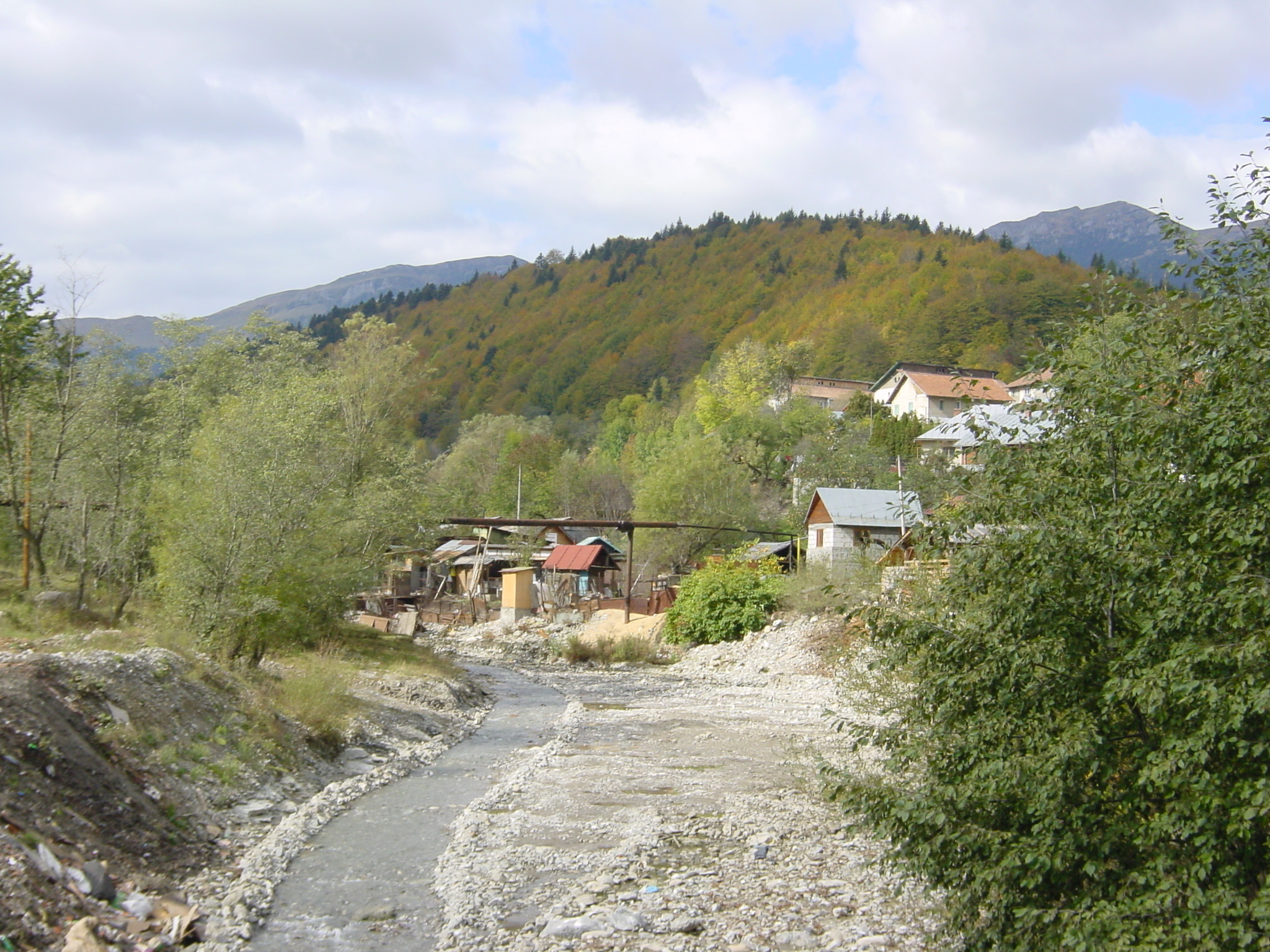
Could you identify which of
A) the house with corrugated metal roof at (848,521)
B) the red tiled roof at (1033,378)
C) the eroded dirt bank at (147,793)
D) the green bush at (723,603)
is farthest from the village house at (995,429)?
the house with corrugated metal roof at (848,521)

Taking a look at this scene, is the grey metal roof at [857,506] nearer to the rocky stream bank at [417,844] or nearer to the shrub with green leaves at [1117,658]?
the rocky stream bank at [417,844]

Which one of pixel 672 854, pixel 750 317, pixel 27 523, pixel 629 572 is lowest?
pixel 672 854

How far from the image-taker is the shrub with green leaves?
22.9 feet

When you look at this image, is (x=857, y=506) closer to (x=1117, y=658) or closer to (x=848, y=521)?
(x=848, y=521)

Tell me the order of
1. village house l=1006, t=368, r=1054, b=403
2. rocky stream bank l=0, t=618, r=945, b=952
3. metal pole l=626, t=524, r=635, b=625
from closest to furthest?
1. village house l=1006, t=368, r=1054, b=403
2. rocky stream bank l=0, t=618, r=945, b=952
3. metal pole l=626, t=524, r=635, b=625

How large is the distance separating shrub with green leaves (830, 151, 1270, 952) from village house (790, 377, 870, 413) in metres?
100.0

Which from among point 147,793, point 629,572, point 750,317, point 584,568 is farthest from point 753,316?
point 147,793

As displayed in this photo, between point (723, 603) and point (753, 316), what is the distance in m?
120

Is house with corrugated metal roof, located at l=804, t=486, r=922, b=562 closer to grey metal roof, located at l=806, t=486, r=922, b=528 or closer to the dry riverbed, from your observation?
grey metal roof, located at l=806, t=486, r=922, b=528

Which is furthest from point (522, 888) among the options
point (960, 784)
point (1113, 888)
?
point (1113, 888)

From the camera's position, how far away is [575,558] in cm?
6919

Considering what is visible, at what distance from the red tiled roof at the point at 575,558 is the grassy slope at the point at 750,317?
4491 centimetres

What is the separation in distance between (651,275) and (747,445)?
122m

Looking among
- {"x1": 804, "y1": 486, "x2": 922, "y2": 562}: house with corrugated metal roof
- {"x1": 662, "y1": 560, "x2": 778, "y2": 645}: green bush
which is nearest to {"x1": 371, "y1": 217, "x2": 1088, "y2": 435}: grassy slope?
{"x1": 804, "y1": 486, "x2": 922, "y2": 562}: house with corrugated metal roof
